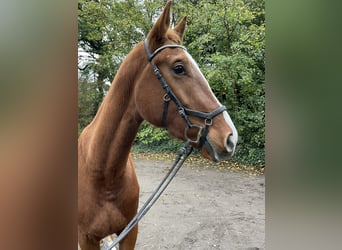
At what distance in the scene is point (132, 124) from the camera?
1.01 metres

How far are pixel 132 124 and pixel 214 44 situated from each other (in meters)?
1.26

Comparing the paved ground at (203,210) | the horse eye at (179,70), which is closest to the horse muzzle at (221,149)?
the horse eye at (179,70)

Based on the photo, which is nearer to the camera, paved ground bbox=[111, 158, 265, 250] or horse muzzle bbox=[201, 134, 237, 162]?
horse muzzle bbox=[201, 134, 237, 162]

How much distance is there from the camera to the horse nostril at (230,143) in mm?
830

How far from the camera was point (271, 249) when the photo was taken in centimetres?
44

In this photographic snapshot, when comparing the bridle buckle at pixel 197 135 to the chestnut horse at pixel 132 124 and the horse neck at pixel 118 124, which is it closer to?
the chestnut horse at pixel 132 124

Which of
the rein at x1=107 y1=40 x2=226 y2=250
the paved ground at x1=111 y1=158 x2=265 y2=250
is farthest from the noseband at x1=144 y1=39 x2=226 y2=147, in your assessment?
the paved ground at x1=111 y1=158 x2=265 y2=250

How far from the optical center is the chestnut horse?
0.88 m

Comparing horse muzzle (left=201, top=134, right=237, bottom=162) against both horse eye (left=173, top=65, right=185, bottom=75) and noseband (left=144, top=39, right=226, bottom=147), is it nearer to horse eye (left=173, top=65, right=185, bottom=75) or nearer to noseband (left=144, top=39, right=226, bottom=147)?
noseband (left=144, top=39, right=226, bottom=147)

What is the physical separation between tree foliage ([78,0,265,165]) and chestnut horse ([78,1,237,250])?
0.68 metres

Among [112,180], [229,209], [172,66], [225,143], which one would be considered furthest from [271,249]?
[229,209]
